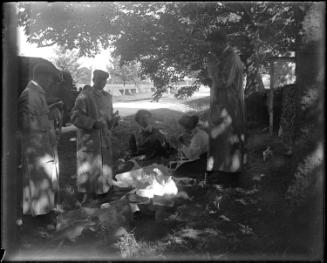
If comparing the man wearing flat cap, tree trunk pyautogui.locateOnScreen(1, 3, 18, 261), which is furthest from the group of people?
tree trunk pyautogui.locateOnScreen(1, 3, 18, 261)

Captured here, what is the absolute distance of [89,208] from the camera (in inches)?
190

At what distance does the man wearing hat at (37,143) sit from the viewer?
3.95 m

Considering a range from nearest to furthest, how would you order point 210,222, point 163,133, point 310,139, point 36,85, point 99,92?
point 310,139 → point 36,85 → point 210,222 → point 99,92 → point 163,133

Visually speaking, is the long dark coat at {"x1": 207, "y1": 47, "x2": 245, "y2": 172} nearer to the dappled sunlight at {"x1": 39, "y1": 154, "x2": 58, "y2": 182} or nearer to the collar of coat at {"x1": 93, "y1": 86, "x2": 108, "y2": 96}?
the collar of coat at {"x1": 93, "y1": 86, "x2": 108, "y2": 96}

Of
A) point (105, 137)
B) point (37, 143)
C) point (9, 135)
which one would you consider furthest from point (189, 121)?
point (9, 135)

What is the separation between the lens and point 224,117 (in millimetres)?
4781

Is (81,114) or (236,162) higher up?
(81,114)

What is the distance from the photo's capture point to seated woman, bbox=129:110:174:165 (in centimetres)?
555

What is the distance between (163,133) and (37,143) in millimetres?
2064

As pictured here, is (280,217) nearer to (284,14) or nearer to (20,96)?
(284,14)

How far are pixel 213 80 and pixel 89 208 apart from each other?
2.43 metres

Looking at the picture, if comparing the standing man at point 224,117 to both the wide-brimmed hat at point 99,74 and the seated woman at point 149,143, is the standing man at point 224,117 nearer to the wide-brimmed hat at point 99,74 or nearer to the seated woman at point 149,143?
the seated woman at point 149,143

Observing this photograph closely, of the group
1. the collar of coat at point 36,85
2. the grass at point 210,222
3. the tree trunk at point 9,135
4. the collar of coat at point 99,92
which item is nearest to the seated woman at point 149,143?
the grass at point 210,222

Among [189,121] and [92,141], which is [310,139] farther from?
[92,141]
